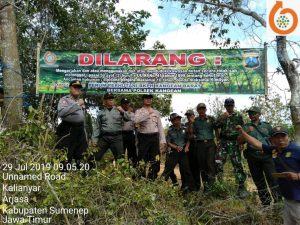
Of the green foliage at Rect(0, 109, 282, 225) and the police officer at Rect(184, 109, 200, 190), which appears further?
the police officer at Rect(184, 109, 200, 190)

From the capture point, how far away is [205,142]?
619 centimetres

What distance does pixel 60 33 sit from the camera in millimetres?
9977

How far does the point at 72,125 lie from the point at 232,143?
251 cm

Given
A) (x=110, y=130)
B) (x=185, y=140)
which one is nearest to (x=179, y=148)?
(x=185, y=140)

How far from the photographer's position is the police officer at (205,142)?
242 inches

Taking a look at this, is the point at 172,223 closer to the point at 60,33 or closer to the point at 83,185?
the point at 83,185

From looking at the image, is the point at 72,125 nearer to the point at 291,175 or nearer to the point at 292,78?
the point at 291,175

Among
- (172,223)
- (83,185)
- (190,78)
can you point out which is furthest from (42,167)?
(190,78)

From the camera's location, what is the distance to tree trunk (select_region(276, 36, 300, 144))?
5.34 meters

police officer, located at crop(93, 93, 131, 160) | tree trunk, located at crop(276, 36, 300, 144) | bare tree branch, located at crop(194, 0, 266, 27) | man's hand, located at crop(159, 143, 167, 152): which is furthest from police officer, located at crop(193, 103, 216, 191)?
bare tree branch, located at crop(194, 0, 266, 27)

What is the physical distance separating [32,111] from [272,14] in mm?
3529

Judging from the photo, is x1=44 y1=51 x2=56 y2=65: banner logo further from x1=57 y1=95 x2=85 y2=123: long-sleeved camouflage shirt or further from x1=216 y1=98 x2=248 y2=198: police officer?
x1=216 y1=98 x2=248 y2=198: police officer

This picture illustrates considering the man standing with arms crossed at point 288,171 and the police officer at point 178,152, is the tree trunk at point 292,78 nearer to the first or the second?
the man standing with arms crossed at point 288,171

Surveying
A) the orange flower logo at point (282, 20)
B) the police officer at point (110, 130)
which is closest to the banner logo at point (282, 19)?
the orange flower logo at point (282, 20)
